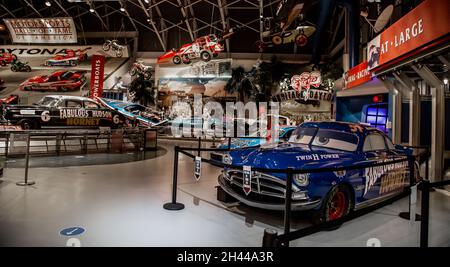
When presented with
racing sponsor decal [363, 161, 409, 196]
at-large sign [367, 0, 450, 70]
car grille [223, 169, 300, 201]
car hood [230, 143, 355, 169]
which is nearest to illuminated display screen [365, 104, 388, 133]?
at-large sign [367, 0, 450, 70]

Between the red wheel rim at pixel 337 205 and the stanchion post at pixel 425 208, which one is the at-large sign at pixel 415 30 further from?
the stanchion post at pixel 425 208

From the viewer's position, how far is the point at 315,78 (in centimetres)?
1714

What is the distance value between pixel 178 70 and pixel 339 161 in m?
19.9

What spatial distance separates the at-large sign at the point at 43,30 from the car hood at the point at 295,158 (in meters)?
23.1

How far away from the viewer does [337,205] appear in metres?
4.08

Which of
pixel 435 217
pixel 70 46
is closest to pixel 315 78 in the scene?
pixel 435 217

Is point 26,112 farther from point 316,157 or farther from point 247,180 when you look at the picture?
point 316,157

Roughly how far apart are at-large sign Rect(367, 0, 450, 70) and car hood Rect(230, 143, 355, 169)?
2238 millimetres

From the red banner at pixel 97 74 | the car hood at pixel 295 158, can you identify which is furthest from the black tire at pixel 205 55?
the car hood at pixel 295 158

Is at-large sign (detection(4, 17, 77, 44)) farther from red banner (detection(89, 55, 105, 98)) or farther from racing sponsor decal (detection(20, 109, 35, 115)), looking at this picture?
racing sponsor decal (detection(20, 109, 35, 115))

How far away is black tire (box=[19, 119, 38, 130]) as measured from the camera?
9.58 metres

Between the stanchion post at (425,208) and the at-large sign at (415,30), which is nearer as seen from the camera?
the stanchion post at (425,208)

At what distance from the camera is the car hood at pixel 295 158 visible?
12.6ft

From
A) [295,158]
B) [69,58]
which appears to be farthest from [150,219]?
[69,58]
